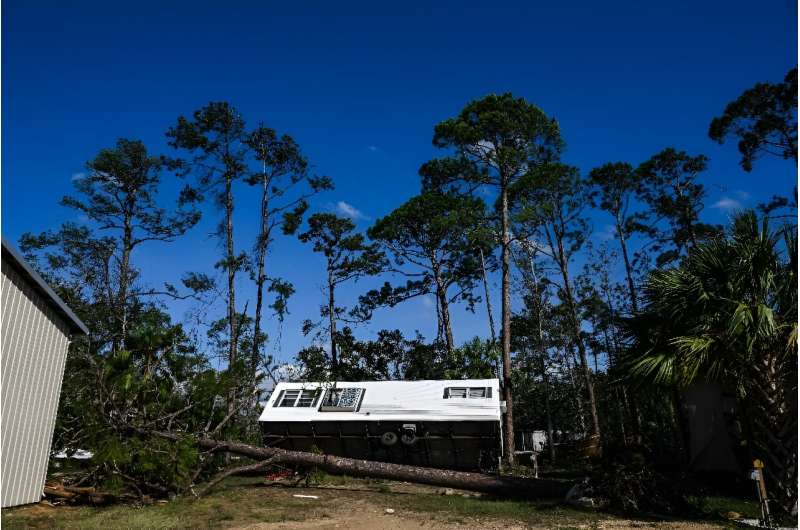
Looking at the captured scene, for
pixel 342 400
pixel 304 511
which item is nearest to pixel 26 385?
pixel 304 511

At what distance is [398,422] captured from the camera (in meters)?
17.0

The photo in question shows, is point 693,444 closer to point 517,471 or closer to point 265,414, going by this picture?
point 517,471

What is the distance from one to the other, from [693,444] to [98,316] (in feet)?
76.9

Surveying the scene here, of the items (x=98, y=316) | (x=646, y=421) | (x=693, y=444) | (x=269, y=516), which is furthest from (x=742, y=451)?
(x=98, y=316)

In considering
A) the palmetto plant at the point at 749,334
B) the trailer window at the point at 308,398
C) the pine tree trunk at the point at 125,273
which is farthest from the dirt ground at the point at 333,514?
the pine tree trunk at the point at 125,273

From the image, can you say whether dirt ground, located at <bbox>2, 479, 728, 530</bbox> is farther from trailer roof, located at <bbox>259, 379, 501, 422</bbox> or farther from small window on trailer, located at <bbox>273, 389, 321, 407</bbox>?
small window on trailer, located at <bbox>273, 389, 321, 407</bbox>

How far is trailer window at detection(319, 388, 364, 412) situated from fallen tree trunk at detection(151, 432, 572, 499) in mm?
3810

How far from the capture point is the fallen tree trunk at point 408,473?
11664mm

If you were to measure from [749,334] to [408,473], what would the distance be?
7.99 m

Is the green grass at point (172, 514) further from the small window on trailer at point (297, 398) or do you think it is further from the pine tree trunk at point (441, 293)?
the pine tree trunk at point (441, 293)

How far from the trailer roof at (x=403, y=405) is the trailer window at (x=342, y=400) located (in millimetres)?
93

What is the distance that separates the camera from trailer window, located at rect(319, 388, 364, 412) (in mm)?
17719

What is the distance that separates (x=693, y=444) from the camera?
13.3 m

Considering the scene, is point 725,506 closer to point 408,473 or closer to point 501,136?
point 408,473
